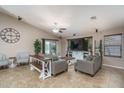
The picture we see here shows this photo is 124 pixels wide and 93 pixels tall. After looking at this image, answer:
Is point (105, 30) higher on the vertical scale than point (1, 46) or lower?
higher

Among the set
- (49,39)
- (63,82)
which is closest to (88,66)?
(63,82)

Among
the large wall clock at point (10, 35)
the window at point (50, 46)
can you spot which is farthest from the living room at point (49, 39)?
the window at point (50, 46)

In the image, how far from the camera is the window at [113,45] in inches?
183

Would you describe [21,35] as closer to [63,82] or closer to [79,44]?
[79,44]

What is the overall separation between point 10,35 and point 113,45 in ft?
19.7

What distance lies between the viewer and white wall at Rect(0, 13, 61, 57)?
4.97 m

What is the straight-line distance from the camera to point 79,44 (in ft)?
21.3

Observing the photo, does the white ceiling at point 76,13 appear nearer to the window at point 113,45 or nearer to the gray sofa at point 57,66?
the window at point 113,45

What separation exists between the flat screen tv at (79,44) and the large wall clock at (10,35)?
3.93 metres

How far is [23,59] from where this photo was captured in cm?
520

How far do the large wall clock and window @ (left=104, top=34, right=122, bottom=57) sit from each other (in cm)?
538
